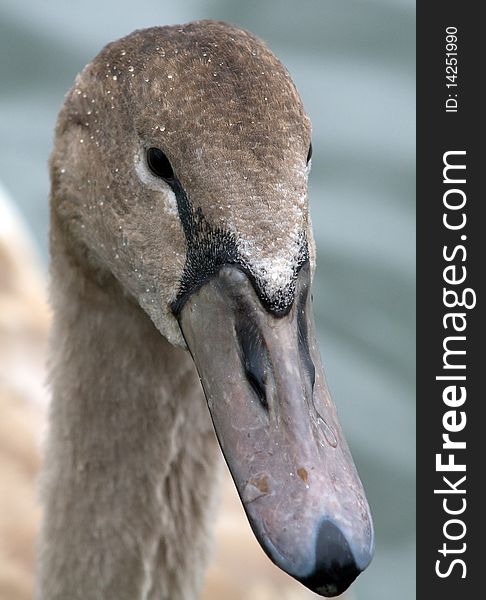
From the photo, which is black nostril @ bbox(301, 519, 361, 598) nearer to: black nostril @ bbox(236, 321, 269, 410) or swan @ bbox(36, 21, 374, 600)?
swan @ bbox(36, 21, 374, 600)

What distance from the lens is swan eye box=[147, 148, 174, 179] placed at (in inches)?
114

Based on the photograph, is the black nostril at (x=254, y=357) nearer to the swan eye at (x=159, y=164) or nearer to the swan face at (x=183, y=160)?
the swan face at (x=183, y=160)

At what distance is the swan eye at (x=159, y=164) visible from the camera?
2.89 meters

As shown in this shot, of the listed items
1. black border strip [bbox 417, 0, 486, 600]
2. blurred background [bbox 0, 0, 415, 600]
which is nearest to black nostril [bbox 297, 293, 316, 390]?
blurred background [bbox 0, 0, 415, 600]

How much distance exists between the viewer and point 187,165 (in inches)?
110

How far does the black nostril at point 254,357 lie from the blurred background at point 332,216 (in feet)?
5.74

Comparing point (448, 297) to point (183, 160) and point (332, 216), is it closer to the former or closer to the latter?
point (332, 216)

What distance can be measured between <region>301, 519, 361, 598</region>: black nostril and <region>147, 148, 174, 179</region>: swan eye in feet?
2.75

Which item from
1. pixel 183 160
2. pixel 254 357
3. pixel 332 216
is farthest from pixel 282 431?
pixel 332 216

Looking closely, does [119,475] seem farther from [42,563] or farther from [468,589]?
[468,589]

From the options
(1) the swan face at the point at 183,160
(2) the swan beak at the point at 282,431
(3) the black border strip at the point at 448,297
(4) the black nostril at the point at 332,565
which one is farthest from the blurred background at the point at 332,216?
(4) the black nostril at the point at 332,565

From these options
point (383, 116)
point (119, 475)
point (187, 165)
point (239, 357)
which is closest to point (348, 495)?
point (239, 357)

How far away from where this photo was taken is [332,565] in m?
2.51

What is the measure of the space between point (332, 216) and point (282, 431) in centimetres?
338
